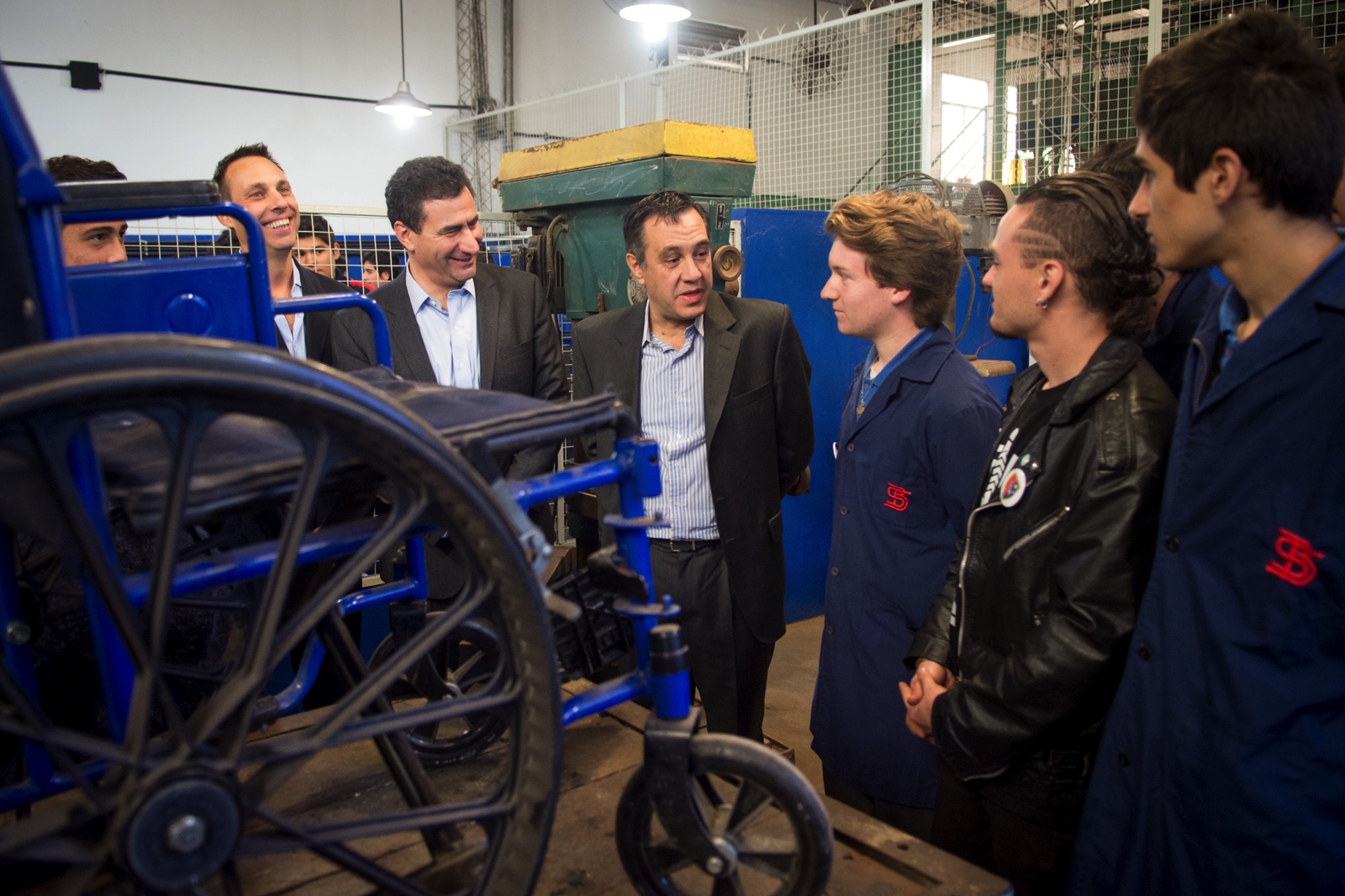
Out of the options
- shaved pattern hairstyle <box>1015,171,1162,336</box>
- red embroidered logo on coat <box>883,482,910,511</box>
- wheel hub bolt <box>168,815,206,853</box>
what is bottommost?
wheel hub bolt <box>168,815,206,853</box>

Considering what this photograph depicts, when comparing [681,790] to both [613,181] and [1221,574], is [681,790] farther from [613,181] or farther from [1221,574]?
[613,181]

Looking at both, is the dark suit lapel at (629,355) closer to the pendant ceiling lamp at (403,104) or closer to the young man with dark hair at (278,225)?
the young man with dark hair at (278,225)

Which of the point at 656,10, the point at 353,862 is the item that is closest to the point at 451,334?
the point at 353,862

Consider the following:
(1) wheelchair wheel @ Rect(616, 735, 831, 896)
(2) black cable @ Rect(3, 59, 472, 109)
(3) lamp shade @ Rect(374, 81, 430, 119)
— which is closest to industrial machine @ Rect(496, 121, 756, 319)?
(1) wheelchair wheel @ Rect(616, 735, 831, 896)

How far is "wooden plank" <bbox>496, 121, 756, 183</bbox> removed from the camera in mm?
3314

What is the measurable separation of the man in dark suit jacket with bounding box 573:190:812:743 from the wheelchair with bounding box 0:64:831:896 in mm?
1031

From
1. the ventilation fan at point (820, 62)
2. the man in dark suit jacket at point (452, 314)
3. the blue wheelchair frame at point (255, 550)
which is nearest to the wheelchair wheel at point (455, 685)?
the blue wheelchair frame at point (255, 550)

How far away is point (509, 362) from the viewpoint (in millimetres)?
2393

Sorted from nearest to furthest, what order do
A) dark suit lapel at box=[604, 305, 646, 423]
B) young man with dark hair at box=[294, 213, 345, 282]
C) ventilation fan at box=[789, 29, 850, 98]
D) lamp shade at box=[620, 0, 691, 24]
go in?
dark suit lapel at box=[604, 305, 646, 423] → young man with dark hair at box=[294, 213, 345, 282] → lamp shade at box=[620, 0, 691, 24] → ventilation fan at box=[789, 29, 850, 98]

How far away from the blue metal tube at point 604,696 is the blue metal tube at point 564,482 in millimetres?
223

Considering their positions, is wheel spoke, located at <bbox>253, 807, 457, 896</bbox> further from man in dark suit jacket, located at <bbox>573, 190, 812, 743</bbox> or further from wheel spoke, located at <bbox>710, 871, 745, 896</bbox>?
man in dark suit jacket, located at <bbox>573, 190, 812, 743</bbox>

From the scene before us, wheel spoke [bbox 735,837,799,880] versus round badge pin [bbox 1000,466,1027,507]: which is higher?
round badge pin [bbox 1000,466,1027,507]

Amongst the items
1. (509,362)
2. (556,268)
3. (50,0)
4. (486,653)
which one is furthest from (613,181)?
(50,0)

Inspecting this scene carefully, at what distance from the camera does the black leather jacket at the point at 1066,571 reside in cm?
123
